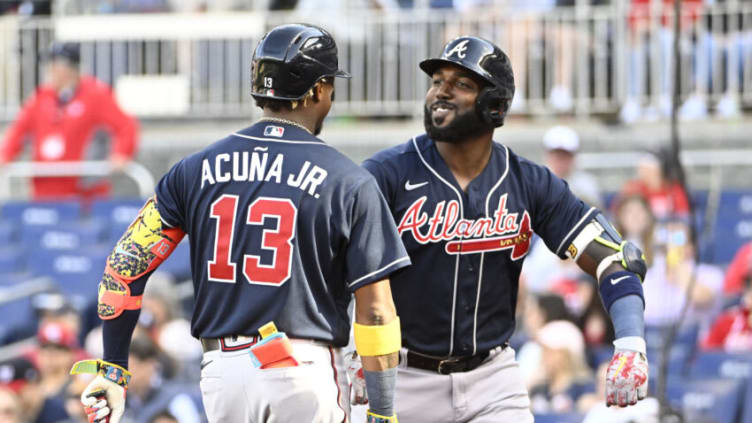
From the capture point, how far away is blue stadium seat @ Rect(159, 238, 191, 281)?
990 centimetres

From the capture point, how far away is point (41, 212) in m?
11.0

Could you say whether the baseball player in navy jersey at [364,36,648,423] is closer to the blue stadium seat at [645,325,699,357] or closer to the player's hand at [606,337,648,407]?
the player's hand at [606,337,648,407]

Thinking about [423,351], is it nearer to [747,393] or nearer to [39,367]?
[747,393]

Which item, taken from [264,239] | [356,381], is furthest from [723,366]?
[264,239]

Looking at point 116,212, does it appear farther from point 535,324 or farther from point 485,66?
point 485,66

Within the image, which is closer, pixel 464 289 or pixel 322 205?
pixel 322 205

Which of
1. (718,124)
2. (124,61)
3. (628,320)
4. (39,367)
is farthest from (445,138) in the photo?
(124,61)

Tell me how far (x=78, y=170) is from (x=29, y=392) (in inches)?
121

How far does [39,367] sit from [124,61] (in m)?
4.77

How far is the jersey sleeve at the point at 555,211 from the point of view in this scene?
462cm

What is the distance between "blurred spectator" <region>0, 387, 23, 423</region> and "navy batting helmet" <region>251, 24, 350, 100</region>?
15.0 ft

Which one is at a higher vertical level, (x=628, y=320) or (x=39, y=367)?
(x=628, y=320)

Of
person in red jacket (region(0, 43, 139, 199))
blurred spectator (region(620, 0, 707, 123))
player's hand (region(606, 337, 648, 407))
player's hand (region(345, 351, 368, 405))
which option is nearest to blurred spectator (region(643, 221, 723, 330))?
blurred spectator (region(620, 0, 707, 123))

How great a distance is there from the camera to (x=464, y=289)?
4629 mm
